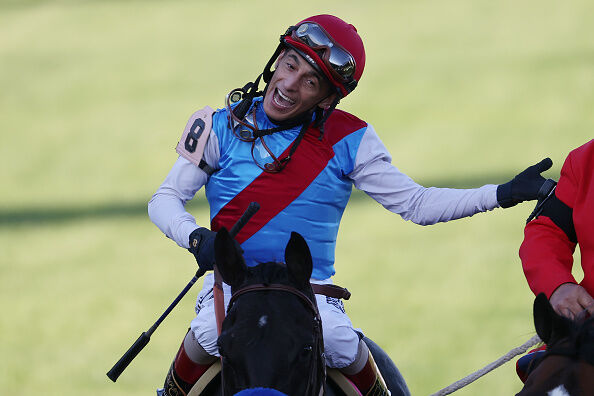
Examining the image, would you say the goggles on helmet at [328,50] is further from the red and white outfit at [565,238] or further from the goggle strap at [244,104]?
the red and white outfit at [565,238]

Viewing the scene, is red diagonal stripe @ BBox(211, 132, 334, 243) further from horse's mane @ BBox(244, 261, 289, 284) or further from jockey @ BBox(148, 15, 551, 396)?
horse's mane @ BBox(244, 261, 289, 284)

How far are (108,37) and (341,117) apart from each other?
500 inches

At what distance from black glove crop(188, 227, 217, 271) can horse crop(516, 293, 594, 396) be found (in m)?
1.25

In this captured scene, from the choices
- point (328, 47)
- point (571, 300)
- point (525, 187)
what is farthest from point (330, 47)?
point (571, 300)

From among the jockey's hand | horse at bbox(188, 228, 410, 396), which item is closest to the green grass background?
the jockey's hand

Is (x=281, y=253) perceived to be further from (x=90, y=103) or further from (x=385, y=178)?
(x=90, y=103)

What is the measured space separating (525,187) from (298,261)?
98 centimetres

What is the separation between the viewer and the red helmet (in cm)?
399

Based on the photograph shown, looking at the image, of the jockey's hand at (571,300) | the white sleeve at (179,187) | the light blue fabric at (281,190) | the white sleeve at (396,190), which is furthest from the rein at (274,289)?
the white sleeve at (396,190)

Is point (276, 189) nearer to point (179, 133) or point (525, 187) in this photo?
point (525, 187)

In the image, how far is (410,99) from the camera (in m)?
12.8

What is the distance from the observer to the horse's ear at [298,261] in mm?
3373

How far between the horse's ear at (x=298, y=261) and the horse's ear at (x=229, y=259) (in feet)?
0.52

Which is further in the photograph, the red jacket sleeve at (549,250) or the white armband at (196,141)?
the white armband at (196,141)
